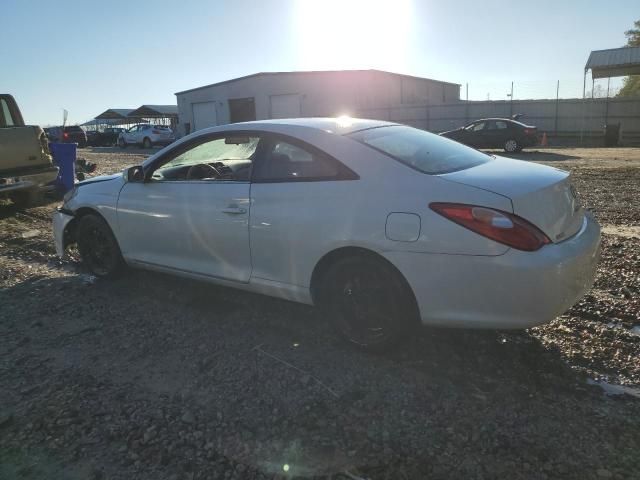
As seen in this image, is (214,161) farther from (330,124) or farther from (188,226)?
(330,124)

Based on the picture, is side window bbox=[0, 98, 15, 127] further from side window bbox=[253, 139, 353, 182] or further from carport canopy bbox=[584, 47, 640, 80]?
carport canopy bbox=[584, 47, 640, 80]

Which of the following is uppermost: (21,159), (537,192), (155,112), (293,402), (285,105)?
(155,112)

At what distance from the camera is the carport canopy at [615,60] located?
102 feet

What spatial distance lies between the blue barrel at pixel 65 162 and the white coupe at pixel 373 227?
7106 mm

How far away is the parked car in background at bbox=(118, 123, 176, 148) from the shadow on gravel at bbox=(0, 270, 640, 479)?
30628 millimetres

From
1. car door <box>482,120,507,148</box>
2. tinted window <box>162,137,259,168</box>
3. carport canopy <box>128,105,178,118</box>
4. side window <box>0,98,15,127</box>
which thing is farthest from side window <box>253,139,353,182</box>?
carport canopy <box>128,105,178,118</box>

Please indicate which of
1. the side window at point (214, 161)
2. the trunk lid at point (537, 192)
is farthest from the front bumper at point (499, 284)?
the side window at point (214, 161)

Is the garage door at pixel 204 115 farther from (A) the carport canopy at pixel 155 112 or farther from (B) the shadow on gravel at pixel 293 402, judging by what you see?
(B) the shadow on gravel at pixel 293 402

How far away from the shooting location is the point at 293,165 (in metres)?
3.71

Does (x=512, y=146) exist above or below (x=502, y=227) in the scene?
above

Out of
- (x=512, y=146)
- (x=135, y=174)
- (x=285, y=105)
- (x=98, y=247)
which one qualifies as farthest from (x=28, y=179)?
(x=285, y=105)

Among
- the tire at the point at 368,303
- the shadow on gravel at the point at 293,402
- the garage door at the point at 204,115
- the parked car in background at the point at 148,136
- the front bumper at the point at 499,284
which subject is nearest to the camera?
the shadow on gravel at the point at 293,402

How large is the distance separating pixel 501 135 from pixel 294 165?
19.1 meters

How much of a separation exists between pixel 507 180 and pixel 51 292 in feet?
13.7
